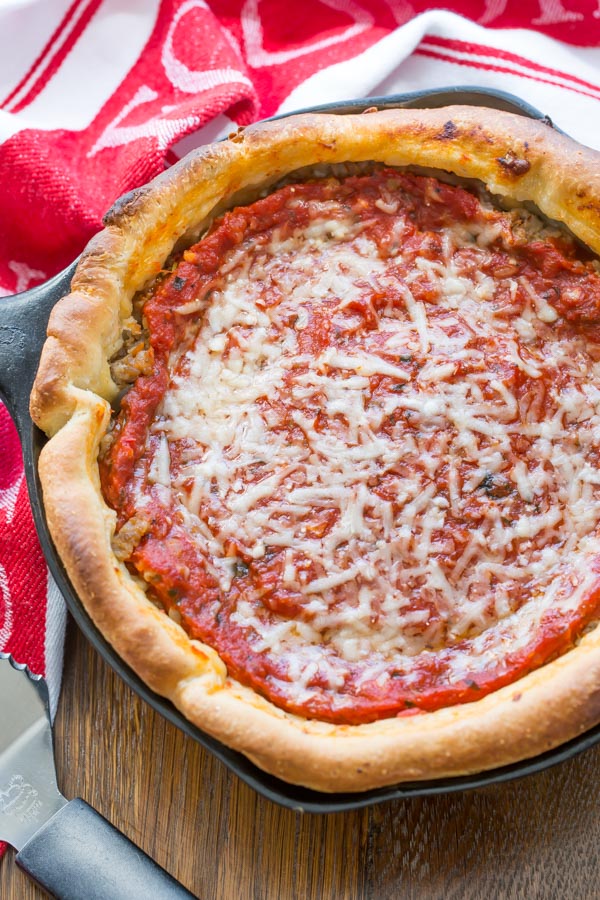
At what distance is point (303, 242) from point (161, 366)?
2.00ft

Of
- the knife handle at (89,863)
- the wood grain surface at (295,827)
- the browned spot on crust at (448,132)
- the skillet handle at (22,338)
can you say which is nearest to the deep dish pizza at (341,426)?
the browned spot on crust at (448,132)

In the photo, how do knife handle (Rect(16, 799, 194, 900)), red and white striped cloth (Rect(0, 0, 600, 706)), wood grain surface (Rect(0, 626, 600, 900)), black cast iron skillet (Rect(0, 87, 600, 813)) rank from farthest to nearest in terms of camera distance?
1. red and white striped cloth (Rect(0, 0, 600, 706))
2. wood grain surface (Rect(0, 626, 600, 900))
3. knife handle (Rect(16, 799, 194, 900))
4. black cast iron skillet (Rect(0, 87, 600, 813))

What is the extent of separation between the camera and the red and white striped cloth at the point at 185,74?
3623mm

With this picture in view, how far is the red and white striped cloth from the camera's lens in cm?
362

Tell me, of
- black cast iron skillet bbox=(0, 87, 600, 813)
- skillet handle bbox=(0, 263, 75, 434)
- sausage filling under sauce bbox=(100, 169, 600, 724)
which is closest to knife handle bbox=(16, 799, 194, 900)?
black cast iron skillet bbox=(0, 87, 600, 813)

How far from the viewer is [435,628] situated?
2.94 metres

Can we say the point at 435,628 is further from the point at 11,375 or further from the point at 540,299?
the point at 11,375

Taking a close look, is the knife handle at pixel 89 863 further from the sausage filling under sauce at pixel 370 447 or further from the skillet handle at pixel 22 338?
the skillet handle at pixel 22 338

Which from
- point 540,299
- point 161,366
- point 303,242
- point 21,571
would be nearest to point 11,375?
point 161,366

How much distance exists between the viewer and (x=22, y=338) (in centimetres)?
311

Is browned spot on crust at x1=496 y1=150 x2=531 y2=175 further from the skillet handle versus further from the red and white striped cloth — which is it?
the skillet handle

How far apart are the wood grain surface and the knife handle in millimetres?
175

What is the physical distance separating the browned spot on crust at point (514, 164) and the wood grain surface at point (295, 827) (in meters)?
1.81

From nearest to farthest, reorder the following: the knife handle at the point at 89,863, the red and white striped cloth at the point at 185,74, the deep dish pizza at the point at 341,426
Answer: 1. the deep dish pizza at the point at 341,426
2. the knife handle at the point at 89,863
3. the red and white striped cloth at the point at 185,74
